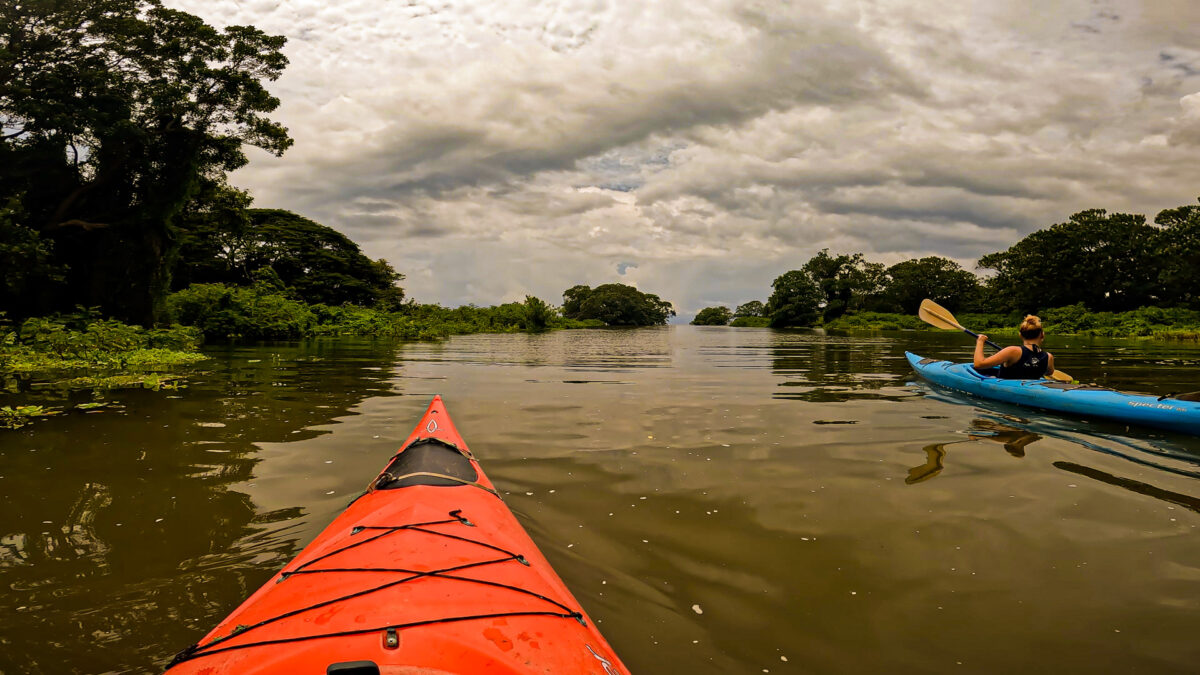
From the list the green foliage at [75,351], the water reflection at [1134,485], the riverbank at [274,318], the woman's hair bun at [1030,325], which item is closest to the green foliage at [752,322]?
the riverbank at [274,318]

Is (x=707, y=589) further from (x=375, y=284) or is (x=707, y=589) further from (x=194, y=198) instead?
(x=375, y=284)

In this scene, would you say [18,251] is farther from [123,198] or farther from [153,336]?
[123,198]

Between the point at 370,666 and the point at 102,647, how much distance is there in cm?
191

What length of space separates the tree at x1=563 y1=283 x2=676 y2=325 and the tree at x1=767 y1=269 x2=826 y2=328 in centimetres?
3631

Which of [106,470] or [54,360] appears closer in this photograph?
[106,470]

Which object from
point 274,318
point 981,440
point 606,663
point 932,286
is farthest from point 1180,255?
point 274,318

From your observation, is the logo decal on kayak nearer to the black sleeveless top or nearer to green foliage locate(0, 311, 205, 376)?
the black sleeveless top

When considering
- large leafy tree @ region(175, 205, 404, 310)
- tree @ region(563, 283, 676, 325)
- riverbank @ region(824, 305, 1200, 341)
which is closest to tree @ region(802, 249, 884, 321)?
riverbank @ region(824, 305, 1200, 341)

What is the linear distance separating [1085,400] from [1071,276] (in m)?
56.5

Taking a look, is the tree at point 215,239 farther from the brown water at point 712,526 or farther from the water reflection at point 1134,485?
the water reflection at point 1134,485

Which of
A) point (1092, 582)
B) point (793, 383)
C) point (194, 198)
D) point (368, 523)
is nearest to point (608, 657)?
point (368, 523)

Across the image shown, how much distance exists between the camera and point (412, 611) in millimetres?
2082

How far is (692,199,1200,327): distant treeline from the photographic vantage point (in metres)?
41.5

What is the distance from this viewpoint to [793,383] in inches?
449
